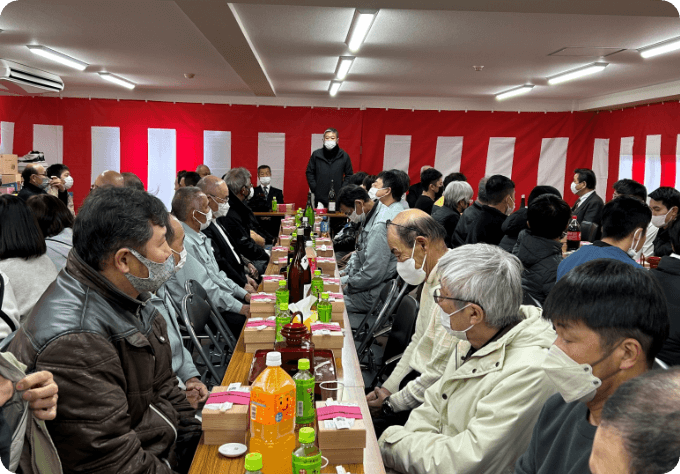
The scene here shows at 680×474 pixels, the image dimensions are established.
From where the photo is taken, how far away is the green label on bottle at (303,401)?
5.12ft

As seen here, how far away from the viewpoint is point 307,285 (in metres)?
2.93

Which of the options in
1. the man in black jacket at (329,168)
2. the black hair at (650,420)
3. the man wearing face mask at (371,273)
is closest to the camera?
the black hair at (650,420)

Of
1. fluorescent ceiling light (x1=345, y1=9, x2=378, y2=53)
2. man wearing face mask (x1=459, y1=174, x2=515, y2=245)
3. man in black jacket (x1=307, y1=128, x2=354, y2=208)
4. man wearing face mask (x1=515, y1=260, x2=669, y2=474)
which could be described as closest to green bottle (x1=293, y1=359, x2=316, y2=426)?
man wearing face mask (x1=515, y1=260, x2=669, y2=474)

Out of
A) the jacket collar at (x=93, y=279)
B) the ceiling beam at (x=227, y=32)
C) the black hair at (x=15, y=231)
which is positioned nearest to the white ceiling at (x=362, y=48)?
the ceiling beam at (x=227, y=32)

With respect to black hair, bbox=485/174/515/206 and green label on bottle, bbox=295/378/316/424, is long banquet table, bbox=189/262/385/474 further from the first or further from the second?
black hair, bbox=485/174/515/206

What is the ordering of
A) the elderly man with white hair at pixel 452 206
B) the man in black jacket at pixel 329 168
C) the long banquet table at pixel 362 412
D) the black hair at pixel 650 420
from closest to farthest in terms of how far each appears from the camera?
the black hair at pixel 650 420, the long banquet table at pixel 362 412, the elderly man with white hair at pixel 452 206, the man in black jacket at pixel 329 168

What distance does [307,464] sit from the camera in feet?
4.03

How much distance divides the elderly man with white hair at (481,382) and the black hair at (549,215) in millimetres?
1932

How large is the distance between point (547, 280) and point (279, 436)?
2.81 meters

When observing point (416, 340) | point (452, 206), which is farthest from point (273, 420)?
point (452, 206)

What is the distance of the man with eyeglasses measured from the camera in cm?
227

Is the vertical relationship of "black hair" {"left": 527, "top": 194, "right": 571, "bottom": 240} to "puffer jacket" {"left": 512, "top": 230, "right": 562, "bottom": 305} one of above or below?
above

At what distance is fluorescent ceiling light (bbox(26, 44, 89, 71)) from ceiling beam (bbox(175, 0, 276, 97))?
7.70 ft

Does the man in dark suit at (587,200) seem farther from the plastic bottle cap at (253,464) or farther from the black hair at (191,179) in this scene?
the plastic bottle cap at (253,464)
